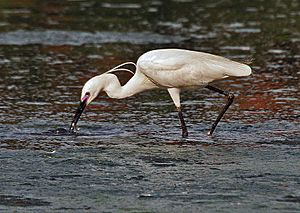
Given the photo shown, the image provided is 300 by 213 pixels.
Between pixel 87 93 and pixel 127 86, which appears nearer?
pixel 87 93

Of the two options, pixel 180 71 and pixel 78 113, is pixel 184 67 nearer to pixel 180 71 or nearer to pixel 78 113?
pixel 180 71

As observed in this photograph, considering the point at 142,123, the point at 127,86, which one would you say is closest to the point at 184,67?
the point at 127,86

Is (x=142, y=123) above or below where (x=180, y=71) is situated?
below

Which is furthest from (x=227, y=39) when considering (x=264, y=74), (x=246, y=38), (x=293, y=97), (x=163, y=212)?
(x=163, y=212)

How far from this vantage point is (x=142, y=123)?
11711mm

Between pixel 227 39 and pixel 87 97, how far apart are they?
7534 mm

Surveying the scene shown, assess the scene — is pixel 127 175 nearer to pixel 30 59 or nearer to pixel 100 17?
pixel 30 59

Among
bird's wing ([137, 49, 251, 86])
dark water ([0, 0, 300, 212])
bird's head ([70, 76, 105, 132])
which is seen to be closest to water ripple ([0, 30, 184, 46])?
dark water ([0, 0, 300, 212])

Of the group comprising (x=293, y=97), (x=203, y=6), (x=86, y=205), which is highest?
(x=86, y=205)

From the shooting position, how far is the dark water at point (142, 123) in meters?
8.33

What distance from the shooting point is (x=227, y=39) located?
18.4 metres

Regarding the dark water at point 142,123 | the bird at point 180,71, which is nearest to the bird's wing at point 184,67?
the bird at point 180,71

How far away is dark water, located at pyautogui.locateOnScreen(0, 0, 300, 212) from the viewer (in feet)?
27.3

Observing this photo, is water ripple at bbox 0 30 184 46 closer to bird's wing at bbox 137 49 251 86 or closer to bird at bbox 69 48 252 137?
bird at bbox 69 48 252 137
